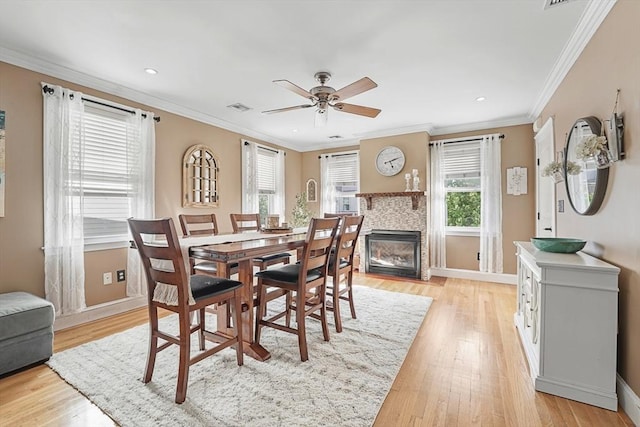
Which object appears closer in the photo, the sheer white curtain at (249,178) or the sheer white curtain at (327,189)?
the sheer white curtain at (249,178)

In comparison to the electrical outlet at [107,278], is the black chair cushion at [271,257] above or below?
above

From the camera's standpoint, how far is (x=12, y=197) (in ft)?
8.45

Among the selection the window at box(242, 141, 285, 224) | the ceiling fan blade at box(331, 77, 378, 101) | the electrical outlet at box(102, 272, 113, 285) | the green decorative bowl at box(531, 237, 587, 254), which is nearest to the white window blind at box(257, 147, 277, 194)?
the window at box(242, 141, 285, 224)

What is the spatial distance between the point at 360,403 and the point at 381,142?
431 centimetres

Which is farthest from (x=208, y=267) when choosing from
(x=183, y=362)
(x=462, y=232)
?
(x=462, y=232)

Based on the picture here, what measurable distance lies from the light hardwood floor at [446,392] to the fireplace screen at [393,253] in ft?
6.48

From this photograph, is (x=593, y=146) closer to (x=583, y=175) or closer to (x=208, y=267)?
(x=583, y=175)

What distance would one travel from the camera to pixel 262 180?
5.46 metres

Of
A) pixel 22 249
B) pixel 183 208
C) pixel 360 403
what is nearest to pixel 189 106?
pixel 183 208

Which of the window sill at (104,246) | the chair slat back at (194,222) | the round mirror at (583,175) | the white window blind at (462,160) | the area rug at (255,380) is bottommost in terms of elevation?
the area rug at (255,380)

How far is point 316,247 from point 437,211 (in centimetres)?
342

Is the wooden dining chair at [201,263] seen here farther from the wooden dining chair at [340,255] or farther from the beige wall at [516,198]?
the beige wall at [516,198]

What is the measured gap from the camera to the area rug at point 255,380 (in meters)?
1.65

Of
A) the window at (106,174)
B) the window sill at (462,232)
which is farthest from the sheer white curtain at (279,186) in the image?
the window sill at (462,232)
